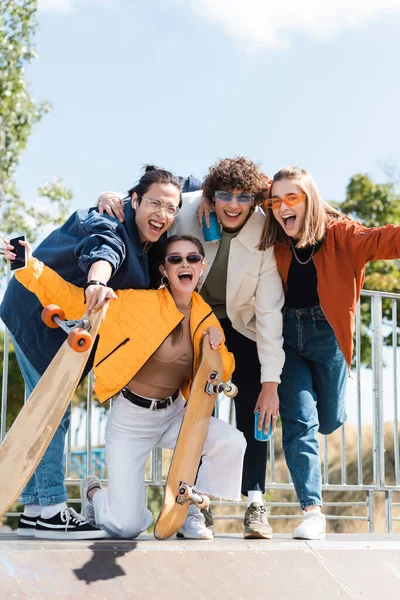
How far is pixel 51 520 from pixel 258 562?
1.09 meters

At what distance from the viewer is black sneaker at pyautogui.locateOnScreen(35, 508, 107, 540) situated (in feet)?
12.3

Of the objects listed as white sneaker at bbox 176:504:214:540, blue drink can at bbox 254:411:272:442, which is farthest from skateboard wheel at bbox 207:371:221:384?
white sneaker at bbox 176:504:214:540

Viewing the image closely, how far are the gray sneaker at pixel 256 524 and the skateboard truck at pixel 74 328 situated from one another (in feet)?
4.94

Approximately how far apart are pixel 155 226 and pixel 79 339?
2.99ft

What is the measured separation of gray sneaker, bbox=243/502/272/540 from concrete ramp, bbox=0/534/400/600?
9cm

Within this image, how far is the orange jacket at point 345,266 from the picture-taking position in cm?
402

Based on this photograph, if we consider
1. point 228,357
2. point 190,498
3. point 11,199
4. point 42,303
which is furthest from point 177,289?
point 11,199

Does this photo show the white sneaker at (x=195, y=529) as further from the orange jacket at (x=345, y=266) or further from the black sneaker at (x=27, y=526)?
the orange jacket at (x=345, y=266)

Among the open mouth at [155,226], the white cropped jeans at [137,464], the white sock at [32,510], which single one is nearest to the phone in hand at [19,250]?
the open mouth at [155,226]

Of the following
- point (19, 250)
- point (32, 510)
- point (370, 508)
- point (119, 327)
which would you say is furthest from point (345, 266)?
point (370, 508)

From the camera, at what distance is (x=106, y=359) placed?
3.72 meters

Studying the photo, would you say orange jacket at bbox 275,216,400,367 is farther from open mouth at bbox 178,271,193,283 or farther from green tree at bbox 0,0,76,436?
green tree at bbox 0,0,76,436

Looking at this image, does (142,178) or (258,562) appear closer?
(258,562)

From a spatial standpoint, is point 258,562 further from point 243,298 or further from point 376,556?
point 243,298
